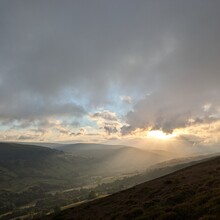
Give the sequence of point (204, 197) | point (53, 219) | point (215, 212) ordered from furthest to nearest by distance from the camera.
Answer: point (53, 219)
point (204, 197)
point (215, 212)

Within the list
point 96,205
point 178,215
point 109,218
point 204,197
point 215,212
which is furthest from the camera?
point 96,205

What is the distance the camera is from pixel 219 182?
36500 mm

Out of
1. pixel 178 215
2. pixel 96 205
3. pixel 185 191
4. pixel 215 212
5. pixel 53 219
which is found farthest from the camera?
pixel 96 205

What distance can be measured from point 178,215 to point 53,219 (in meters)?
26.1

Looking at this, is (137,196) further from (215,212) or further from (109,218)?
Result: (215,212)

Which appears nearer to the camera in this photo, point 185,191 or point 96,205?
point 185,191

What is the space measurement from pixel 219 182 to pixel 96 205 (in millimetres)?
21296

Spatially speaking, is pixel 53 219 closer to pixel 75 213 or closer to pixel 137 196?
pixel 75 213

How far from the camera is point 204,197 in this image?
27844mm

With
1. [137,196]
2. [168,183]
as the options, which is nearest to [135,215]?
[137,196]

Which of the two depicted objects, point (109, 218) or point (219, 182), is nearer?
point (109, 218)

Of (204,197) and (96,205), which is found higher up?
(204,197)

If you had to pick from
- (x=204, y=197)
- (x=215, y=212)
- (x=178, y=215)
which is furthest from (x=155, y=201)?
(x=215, y=212)

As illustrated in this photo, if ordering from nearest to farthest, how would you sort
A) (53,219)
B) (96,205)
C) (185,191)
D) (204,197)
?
(204,197) < (185,191) < (53,219) < (96,205)
